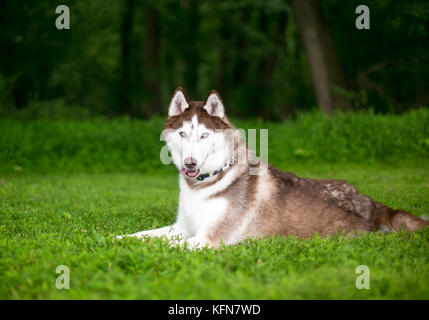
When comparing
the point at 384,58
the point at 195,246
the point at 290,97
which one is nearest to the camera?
the point at 195,246

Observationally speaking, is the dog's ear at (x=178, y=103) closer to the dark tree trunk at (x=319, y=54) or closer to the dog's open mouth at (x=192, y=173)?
the dog's open mouth at (x=192, y=173)

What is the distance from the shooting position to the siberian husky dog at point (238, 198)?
5125mm

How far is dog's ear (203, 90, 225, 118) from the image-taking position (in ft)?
17.1

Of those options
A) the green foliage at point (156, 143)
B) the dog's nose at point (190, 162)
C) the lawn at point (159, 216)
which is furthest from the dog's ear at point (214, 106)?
the green foliage at point (156, 143)

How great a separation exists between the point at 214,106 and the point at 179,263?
6.41 feet

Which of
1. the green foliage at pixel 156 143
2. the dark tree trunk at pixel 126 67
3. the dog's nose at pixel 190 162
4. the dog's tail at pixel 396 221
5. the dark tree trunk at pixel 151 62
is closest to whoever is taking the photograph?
the dog's nose at pixel 190 162

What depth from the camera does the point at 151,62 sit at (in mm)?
21906

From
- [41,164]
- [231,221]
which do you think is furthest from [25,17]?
[231,221]

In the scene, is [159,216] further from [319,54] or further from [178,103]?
[319,54]
